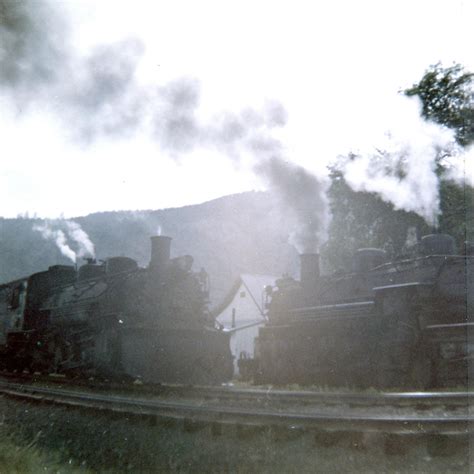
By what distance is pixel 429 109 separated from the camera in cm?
2381

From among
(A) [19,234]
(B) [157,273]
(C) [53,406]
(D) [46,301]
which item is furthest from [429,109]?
(A) [19,234]

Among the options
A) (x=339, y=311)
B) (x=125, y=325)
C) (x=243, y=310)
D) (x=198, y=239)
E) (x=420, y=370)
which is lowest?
(x=420, y=370)

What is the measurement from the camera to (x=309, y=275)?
1360 cm

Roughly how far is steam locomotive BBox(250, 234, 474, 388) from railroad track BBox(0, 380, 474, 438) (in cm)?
223

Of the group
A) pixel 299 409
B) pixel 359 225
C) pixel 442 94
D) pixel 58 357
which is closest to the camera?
pixel 299 409

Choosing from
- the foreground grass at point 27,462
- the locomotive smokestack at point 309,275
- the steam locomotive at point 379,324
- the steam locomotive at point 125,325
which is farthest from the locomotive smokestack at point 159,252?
the foreground grass at point 27,462

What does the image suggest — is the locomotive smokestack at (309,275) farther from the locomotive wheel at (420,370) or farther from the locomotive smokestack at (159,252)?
the locomotive wheel at (420,370)

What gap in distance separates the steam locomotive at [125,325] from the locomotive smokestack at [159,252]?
0.10 ft

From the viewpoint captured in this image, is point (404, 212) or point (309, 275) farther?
point (404, 212)

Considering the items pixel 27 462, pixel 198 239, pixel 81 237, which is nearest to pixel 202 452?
pixel 27 462

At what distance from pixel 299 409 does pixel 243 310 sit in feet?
80.5

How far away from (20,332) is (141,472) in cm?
1204

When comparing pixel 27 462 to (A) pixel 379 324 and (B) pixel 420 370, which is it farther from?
(A) pixel 379 324

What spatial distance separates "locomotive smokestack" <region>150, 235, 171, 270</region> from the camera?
13.8m
